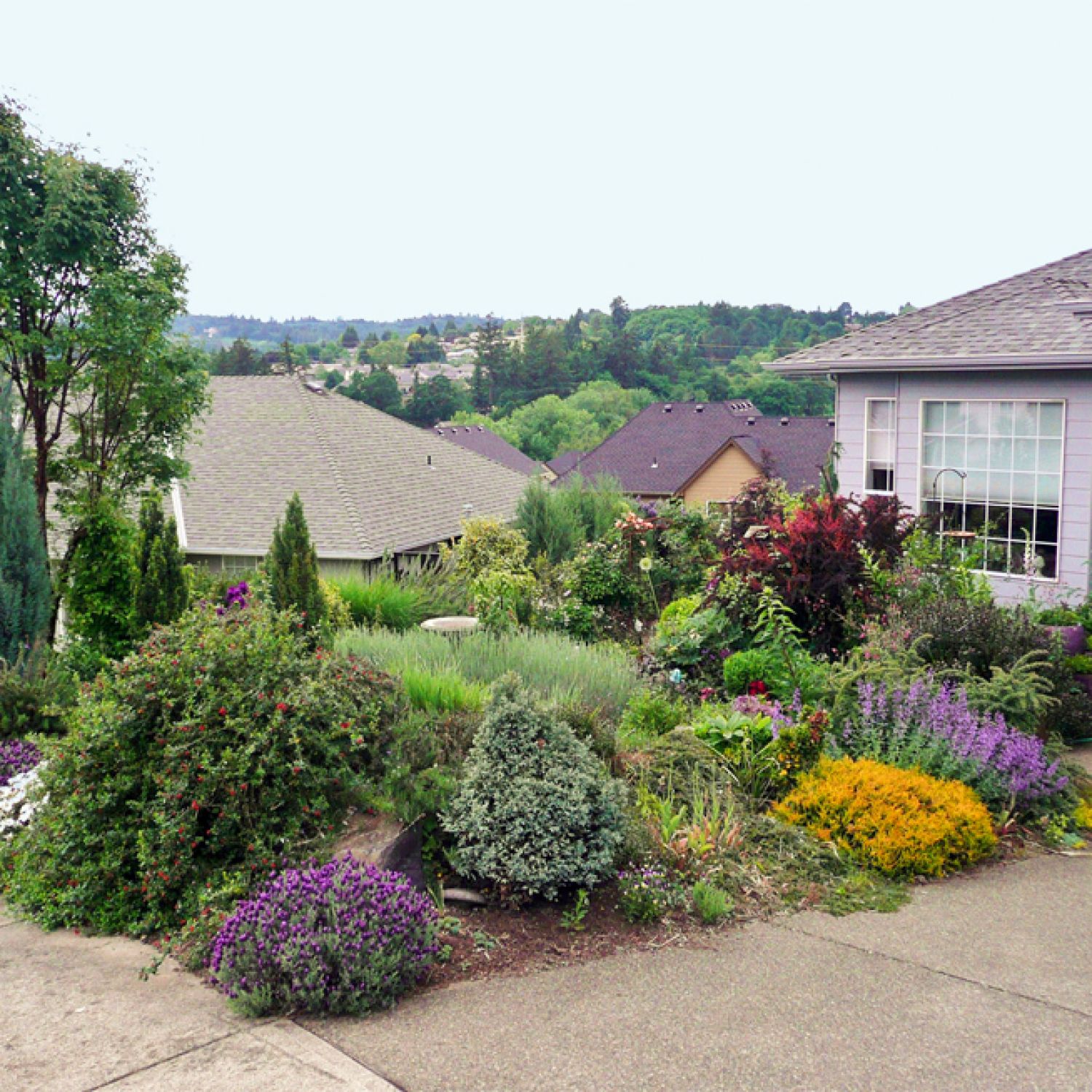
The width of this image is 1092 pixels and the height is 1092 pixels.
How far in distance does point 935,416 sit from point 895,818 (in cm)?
765

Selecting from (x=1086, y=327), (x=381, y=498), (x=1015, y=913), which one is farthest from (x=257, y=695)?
(x=381, y=498)

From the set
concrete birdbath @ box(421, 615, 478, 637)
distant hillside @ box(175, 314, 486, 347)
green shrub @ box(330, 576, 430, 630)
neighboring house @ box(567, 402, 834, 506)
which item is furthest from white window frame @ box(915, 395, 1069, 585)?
distant hillside @ box(175, 314, 486, 347)

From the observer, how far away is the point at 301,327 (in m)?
94.1

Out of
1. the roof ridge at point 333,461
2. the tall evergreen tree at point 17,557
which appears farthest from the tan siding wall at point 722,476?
the tall evergreen tree at point 17,557

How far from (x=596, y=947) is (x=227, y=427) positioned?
18.2 m

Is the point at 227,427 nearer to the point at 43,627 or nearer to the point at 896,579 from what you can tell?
the point at 43,627

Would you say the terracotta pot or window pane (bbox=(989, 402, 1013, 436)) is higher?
window pane (bbox=(989, 402, 1013, 436))

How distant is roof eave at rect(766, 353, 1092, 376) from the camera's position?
1077cm

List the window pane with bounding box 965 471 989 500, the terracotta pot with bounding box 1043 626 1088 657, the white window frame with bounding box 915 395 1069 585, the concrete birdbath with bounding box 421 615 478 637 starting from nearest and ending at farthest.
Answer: the terracotta pot with bounding box 1043 626 1088 657, the concrete birdbath with bounding box 421 615 478 637, the white window frame with bounding box 915 395 1069 585, the window pane with bounding box 965 471 989 500

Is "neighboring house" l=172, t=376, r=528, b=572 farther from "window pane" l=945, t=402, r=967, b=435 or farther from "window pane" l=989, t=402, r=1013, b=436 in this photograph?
"window pane" l=989, t=402, r=1013, b=436

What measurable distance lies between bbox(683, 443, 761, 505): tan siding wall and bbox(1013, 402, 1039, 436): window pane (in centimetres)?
2496

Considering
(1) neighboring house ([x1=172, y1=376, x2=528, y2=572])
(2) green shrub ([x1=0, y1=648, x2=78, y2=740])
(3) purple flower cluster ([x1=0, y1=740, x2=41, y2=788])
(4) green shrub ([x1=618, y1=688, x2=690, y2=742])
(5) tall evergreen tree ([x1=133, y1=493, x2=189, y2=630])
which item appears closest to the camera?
(3) purple flower cluster ([x1=0, y1=740, x2=41, y2=788])

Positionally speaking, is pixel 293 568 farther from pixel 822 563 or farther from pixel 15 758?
pixel 822 563

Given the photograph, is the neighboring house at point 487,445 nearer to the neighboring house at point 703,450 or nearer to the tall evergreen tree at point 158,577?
the neighboring house at point 703,450
